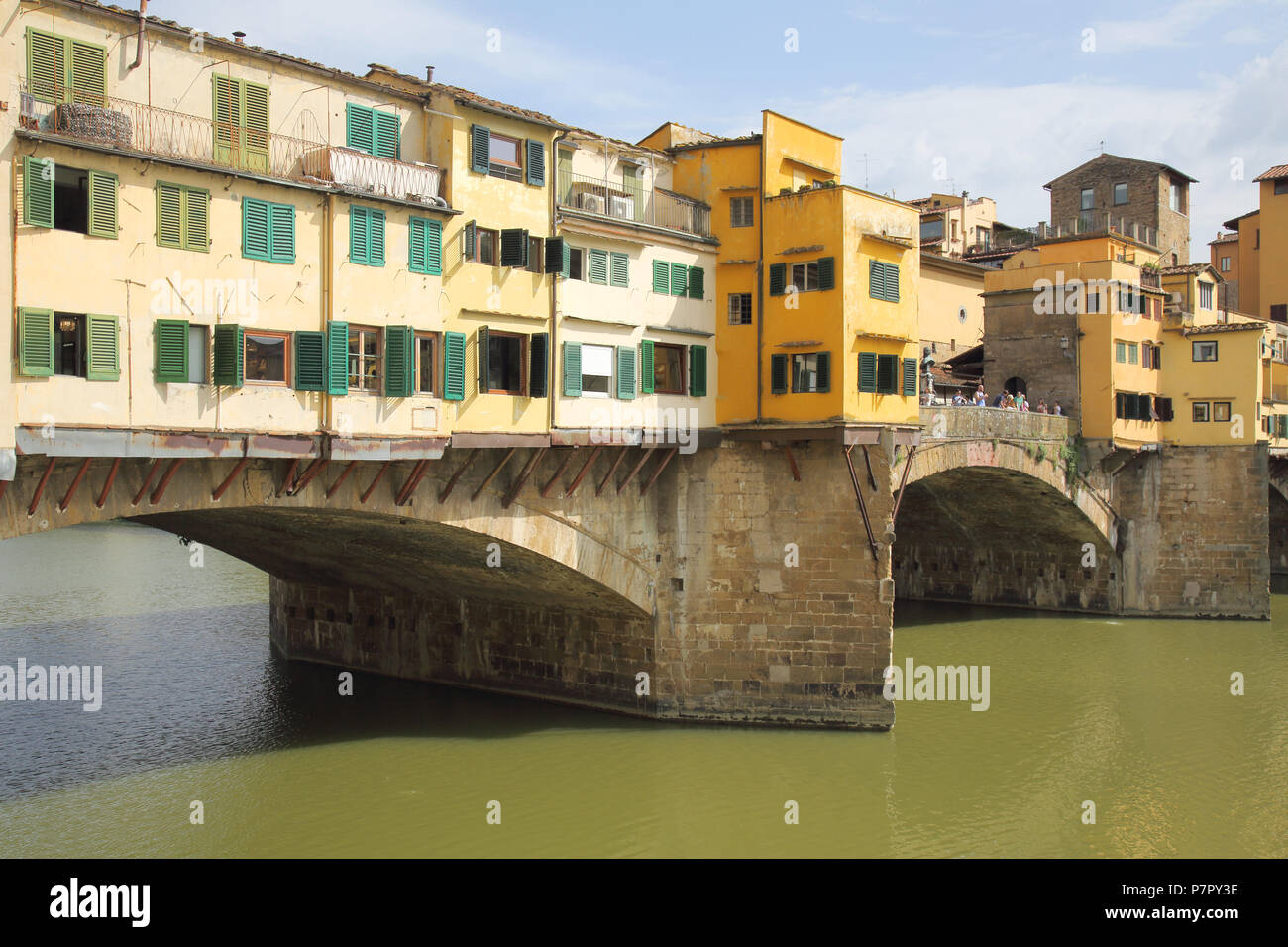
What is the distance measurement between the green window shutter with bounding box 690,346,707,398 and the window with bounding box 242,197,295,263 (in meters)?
10.2

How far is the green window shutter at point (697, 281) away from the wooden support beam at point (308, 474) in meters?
10.1

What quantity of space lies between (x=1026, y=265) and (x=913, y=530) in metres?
11.3

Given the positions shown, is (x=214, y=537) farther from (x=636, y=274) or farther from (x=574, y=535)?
(x=636, y=274)

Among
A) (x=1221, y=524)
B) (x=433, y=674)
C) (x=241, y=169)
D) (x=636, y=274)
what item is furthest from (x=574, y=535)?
(x=1221, y=524)

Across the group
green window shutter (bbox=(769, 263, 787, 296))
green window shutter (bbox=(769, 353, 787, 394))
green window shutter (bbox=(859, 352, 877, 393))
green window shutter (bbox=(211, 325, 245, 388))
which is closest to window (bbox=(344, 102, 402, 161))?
green window shutter (bbox=(211, 325, 245, 388))

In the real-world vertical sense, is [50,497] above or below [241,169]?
below

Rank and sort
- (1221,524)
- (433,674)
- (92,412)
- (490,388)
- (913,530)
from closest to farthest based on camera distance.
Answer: (92,412) < (490,388) < (433,674) < (1221,524) < (913,530)

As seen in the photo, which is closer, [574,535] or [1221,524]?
[574,535]

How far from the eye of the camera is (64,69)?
A: 57.6 feet

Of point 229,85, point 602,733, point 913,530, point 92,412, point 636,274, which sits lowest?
point 602,733

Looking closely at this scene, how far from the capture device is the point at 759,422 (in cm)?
2703

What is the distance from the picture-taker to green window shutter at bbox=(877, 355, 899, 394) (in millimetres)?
27109

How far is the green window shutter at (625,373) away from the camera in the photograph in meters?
25.5

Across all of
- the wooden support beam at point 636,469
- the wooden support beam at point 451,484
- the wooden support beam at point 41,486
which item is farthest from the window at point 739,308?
the wooden support beam at point 41,486
